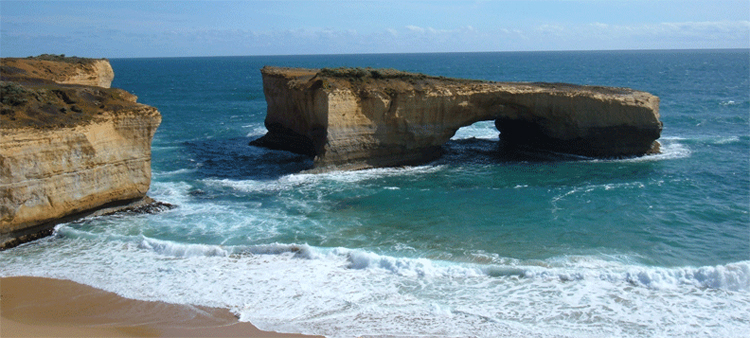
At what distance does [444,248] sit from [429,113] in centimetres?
1086

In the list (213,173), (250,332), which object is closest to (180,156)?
(213,173)

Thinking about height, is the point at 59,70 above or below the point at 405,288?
above

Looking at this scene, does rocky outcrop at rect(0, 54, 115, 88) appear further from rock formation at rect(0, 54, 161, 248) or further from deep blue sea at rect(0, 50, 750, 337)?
deep blue sea at rect(0, 50, 750, 337)

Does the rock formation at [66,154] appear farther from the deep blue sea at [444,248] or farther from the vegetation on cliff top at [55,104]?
the deep blue sea at [444,248]

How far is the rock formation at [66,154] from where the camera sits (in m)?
16.2

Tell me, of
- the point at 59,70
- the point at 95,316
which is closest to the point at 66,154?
the point at 95,316

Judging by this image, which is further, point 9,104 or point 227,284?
point 9,104

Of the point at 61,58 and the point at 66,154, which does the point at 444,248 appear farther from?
the point at 61,58

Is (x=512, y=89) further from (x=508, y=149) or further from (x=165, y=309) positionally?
(x=165, y=309)

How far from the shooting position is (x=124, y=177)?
19141 mm

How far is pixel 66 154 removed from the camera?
17.2 metres

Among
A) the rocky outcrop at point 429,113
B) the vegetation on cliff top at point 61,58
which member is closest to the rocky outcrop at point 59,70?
the vegetation on cliff top at point 61,58

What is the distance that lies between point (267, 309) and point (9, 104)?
10.9m

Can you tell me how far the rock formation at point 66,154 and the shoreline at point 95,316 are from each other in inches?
119
